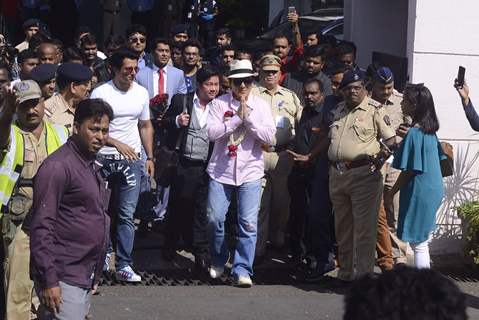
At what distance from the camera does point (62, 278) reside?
220 inches

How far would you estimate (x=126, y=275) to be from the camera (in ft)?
29.2

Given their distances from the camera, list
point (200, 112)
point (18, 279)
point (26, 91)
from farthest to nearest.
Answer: point (200, 112), point (18, 279), point (26, 91)

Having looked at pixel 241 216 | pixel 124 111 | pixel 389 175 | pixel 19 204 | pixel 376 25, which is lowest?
pixel 241 216

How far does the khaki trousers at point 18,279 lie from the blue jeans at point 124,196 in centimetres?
199

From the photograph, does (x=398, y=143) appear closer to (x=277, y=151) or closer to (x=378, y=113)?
(x=378, y=113)

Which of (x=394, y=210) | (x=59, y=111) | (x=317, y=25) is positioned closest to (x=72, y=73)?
(x=59, y=111)

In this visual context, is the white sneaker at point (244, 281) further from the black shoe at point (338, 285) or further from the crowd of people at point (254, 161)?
the black shoe at point (338, 285)

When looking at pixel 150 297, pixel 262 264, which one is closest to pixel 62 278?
pixel 150 297

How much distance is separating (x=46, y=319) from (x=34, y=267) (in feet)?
1.07

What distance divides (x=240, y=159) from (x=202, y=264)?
3.73 feet

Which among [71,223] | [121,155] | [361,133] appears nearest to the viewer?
[71,223]

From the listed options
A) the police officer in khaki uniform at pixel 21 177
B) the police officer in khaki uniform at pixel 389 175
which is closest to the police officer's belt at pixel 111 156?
the police officer in khaki uniform at pixel 21 177

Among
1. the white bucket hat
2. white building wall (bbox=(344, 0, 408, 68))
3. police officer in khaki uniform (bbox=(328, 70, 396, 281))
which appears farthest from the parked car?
police officer in khaki uniform (bbox=(328, 70, 396, 281))

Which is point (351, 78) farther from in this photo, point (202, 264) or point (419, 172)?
point (202, 264)
